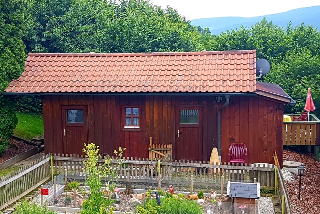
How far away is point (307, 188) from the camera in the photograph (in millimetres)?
13445

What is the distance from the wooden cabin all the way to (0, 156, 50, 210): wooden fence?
87.7 inches

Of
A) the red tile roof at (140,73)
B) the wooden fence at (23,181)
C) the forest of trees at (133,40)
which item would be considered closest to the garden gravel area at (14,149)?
the red tile roof at (140,73)

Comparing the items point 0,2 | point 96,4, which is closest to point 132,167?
point 0,2

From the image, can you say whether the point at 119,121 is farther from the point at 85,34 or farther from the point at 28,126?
the point at 85,34

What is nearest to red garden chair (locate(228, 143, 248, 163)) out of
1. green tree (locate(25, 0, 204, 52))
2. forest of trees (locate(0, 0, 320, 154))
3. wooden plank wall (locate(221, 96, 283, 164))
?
wooden plank wall (locate(221, 96, 283, 164))

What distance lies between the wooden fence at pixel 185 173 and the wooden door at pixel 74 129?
198 centimetres

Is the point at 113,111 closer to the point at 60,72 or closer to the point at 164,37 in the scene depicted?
the point at 60,72

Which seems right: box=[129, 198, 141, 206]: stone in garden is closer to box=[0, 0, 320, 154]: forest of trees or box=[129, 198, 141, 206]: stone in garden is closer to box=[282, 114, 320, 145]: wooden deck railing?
box=[282, 114, 320, 145]: wooden deck railing

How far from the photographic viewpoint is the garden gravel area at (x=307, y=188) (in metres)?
11.7

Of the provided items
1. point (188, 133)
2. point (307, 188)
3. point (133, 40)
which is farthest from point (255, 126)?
point (133, 40)

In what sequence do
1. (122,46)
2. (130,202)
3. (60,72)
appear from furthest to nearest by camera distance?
(122,46) → (60,72) → (130,202)

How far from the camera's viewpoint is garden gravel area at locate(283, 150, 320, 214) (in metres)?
11.7

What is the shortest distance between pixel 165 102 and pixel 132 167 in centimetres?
297

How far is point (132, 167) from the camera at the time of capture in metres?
12.5
